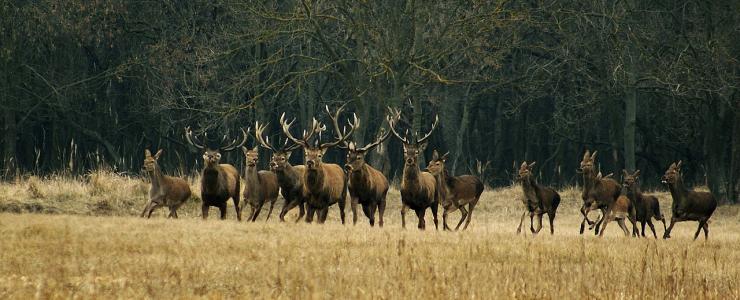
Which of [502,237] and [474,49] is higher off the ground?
[474,49]

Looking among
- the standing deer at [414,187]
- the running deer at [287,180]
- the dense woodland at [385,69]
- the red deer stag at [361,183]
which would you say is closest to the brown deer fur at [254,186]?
the running deer at [287,180]

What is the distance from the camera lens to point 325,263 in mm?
11227

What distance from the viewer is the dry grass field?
30.1 ft

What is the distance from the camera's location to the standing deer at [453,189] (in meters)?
19.7

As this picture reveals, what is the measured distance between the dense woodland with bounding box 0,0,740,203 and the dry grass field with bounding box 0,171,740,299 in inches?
444

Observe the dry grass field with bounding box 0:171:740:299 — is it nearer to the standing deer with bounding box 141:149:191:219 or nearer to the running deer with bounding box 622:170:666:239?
Answer: the running deer with bounding box 622:170:666:239

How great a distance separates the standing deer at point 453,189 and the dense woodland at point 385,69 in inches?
296

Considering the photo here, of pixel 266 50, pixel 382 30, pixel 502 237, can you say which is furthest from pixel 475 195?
pixel 266 50

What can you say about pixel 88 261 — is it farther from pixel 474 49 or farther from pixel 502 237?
pixel 474 49

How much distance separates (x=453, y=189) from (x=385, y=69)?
857 cm

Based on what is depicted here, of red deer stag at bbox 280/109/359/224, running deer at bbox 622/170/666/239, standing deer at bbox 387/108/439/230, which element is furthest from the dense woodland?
standing deer at bbox 387/108/439/230

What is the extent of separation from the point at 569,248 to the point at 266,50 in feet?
73.8

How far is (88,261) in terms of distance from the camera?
10.9 meters

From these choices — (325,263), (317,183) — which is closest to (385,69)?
(317,183)
